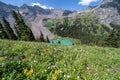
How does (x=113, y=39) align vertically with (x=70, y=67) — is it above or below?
below

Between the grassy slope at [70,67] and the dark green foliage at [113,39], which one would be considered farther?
the dark green foliage at [113,39]

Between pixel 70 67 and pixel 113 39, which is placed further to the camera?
pixel 113 39

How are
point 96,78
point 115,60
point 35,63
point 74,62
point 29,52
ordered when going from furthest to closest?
1. point 115,60
2. point 29,52
3. point 74,62
4. point 35,63
5. point 96,78

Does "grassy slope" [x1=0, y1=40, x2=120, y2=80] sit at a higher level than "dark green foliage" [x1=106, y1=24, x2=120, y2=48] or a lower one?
higher

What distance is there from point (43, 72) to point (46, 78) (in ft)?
1.35

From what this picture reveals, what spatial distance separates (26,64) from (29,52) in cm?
284

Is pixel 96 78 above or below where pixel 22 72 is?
below

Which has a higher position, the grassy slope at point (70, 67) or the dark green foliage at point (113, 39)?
the grassy slope at point (70, 67)

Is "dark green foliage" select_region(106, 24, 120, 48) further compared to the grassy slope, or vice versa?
"dark green foliage" select_region(106, 24, 120, 48)

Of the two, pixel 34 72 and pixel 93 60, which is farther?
pixel 93 60

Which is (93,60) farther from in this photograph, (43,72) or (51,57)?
(43,72)

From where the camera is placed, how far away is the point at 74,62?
10656mm

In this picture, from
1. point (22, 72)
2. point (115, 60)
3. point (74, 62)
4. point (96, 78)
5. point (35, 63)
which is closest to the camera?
point (22, 72)

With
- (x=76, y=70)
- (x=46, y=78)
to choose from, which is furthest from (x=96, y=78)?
(x=46, y=78)
